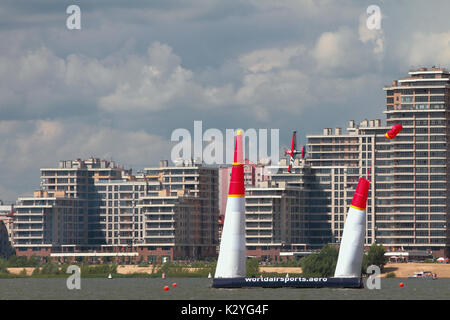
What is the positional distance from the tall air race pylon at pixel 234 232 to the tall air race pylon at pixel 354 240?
35.7ft

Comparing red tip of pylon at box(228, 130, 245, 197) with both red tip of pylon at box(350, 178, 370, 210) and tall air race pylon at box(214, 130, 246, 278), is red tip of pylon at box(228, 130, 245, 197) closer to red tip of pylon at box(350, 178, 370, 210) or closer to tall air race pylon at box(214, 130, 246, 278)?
tall air race pylon at box(214, 130, 246, 278)

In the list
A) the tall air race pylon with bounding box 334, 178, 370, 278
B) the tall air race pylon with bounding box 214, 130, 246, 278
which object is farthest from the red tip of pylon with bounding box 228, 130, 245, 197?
the tall air race pylon with bounding box 334, 178, 370, 278

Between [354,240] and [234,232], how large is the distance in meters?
13.2

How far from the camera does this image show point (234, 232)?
325 feet

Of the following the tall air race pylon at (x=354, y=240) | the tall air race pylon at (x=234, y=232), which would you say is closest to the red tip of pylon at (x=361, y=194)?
the tall air race pylon at (x=354, y=240)

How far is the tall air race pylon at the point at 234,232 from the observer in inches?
3873

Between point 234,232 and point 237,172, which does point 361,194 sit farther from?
point 237,172

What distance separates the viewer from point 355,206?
348 feet

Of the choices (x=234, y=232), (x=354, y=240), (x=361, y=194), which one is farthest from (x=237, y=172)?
(x=354, y=240)

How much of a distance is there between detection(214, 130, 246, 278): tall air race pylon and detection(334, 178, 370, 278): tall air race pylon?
10895 millimetres

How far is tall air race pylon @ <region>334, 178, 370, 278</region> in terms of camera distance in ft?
348
